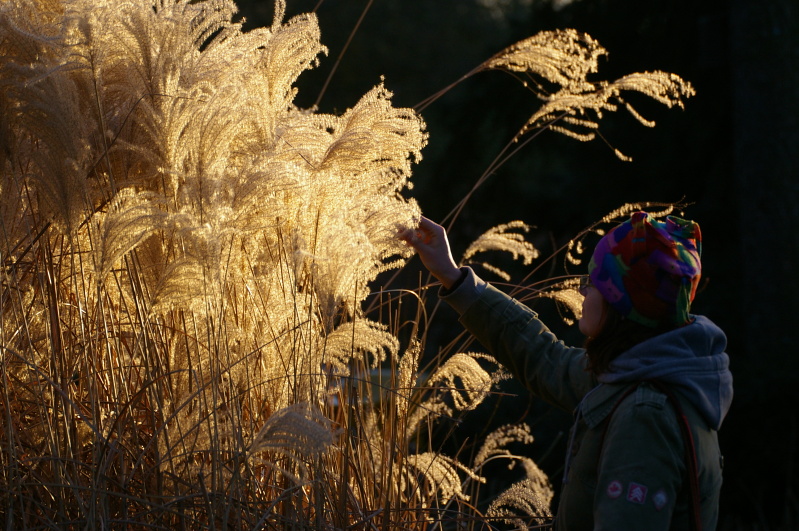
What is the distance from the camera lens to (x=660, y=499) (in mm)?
1491

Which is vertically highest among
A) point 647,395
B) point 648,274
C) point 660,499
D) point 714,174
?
point 714,174

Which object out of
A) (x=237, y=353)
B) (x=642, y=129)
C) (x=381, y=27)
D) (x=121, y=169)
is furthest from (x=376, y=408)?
(x=381, y=27)

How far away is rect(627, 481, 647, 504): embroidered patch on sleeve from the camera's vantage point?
148cm

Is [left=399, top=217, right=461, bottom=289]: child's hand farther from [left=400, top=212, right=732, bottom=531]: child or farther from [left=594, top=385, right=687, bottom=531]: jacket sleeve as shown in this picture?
[left=594, top=385, right=687, bottom=531]: jacket sleeve

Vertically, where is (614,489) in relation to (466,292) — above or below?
below

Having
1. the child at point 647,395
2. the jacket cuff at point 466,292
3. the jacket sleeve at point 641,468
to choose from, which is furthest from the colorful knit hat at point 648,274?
the jacket cuff at point 466,292

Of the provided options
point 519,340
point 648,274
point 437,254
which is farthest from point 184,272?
point 648,274

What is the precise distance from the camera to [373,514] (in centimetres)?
198

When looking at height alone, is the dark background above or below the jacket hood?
above

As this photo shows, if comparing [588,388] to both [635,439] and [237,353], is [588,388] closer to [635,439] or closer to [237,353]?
[635,439]

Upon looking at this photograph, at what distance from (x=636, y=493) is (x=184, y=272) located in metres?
0.94

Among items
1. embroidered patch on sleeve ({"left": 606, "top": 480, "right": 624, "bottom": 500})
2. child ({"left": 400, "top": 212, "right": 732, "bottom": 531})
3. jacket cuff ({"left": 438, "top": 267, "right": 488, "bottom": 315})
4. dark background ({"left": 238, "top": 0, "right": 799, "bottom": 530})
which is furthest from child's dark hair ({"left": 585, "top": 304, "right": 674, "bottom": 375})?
dark background ({"left": 238, "top": 0, "right": 799, "bottom": 530})

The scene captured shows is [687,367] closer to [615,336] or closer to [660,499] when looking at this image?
[615,336]

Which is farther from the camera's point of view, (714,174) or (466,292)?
(714,174)
